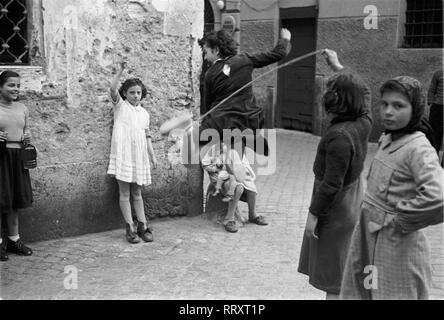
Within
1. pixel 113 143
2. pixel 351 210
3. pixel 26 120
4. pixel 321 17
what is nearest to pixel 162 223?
pixel 113 143

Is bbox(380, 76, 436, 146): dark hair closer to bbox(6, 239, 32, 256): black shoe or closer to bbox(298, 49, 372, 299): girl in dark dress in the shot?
bbox(298, 49, 372, 299): girl in dark dress

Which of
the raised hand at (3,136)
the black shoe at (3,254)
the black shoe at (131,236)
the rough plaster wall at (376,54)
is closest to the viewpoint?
the raised hand at (3,136)

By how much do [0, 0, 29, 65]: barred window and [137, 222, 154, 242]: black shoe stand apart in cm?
172

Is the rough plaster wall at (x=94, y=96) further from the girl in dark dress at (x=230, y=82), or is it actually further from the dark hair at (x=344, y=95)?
the dark hair at (x=344, y=95)

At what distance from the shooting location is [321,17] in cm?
1077

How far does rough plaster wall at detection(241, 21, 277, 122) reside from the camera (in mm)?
11781

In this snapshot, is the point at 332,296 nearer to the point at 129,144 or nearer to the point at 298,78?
the point at 129,144

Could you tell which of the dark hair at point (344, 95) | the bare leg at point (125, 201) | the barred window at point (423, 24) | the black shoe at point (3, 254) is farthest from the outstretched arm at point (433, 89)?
the black shoe at point (3, 254)

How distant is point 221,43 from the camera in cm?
527

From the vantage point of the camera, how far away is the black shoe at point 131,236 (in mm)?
4926

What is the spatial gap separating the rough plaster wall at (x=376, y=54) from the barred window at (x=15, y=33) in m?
6.59

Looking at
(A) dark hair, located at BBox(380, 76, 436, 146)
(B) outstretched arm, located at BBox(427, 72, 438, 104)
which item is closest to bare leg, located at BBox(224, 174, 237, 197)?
(A) dark hair, located at BBox(380, 76, 436, 146)

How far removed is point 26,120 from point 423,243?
3.19 m

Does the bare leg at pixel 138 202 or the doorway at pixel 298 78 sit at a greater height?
the doorway at pixel 298 78
